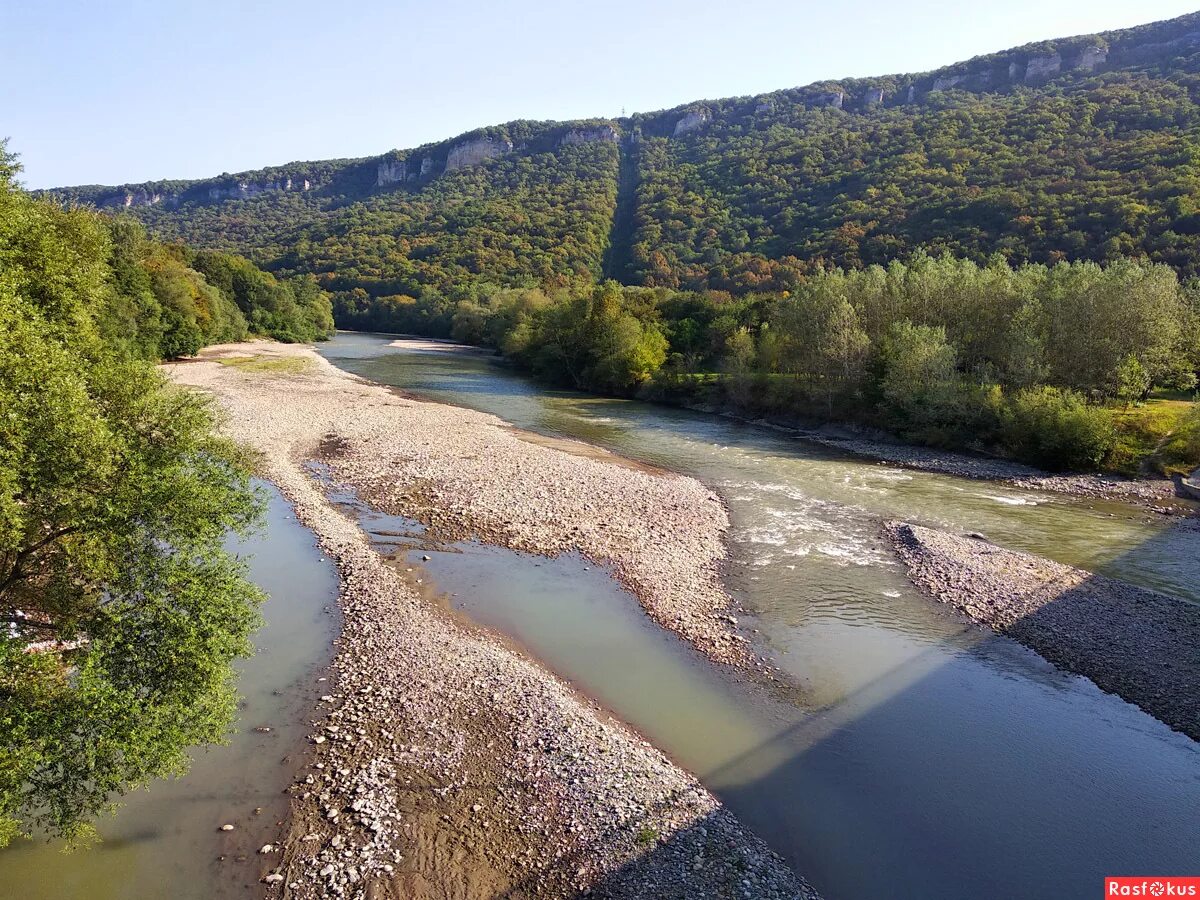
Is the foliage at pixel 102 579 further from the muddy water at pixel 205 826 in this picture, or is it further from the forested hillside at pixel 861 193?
the forested hillside at pixel 861 193

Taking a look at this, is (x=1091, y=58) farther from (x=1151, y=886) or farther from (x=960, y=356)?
(x=1151, y=886)

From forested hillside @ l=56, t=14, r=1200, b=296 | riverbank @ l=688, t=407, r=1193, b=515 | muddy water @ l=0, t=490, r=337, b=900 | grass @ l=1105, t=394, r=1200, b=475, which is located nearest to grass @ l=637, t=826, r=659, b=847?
muddy water @ l=0, t=490, r=337, b=900

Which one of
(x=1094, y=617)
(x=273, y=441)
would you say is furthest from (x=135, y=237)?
(x=1094, y=617)

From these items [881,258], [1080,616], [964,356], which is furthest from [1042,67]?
[1080,616]

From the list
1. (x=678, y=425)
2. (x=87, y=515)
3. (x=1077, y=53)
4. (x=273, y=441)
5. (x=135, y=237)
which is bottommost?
(x=678, y=425)

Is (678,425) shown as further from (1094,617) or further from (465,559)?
(1094,617)

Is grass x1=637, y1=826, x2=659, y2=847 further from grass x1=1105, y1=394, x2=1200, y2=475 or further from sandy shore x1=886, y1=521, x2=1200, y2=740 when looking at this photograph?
grass x1=1105, y1=394, x2=1200, y2=475
